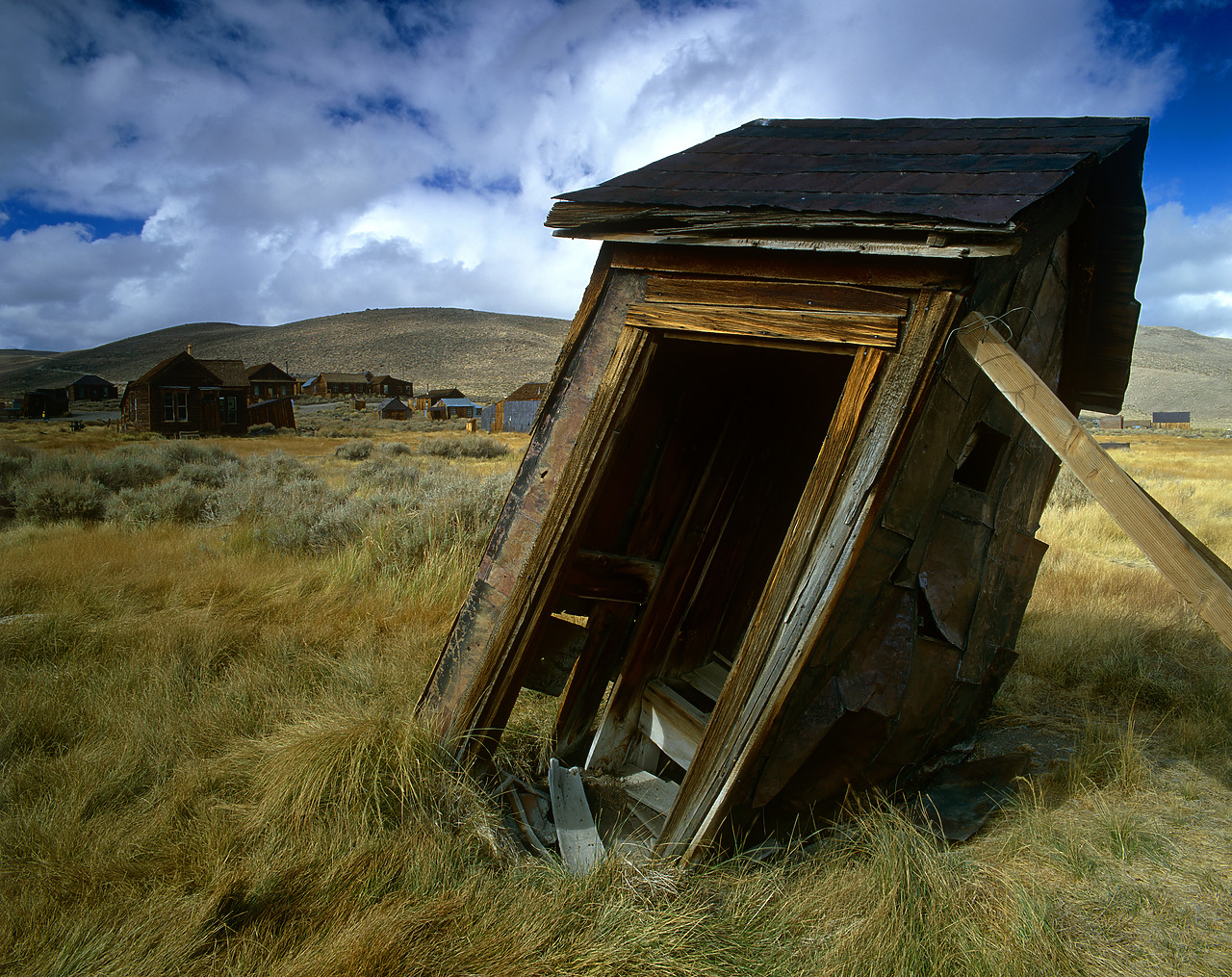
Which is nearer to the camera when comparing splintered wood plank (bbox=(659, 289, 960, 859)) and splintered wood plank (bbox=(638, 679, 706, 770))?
splintered wood plank (bbox=(659, 289, 960, 859))

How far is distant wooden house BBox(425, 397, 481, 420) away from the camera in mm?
47375

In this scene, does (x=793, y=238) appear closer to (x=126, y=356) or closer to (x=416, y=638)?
(x=416, y=638)

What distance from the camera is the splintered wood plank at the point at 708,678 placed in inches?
155

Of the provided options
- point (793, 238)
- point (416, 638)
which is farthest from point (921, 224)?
point (416, 638)

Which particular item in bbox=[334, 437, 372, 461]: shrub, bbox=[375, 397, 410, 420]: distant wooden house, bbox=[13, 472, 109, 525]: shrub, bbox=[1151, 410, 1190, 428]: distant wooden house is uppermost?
bbox=[1151, 410, 1190, 428]: distant wooden house

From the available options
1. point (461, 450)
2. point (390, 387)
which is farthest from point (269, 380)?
point (461, 450)

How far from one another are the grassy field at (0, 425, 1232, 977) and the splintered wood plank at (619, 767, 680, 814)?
53cm

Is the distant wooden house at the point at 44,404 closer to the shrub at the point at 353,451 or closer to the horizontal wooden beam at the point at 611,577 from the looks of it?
the shrub at the point at 353,451

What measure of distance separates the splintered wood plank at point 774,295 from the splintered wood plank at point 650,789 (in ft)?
7.64

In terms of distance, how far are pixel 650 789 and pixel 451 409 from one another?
47318 mm

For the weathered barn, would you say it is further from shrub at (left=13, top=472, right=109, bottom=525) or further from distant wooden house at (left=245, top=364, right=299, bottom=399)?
shrub at (left=13, top=472, right=109, bottom=525)

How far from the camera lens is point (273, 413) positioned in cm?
3550

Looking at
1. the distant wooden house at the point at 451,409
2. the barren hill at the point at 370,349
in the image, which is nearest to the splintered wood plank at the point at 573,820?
the distant wooden house at the point at 451,409

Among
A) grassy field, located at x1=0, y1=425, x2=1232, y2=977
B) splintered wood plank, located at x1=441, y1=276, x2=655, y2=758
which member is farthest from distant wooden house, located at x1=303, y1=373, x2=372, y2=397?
splintered wood plank, located at x1=441, y1=276, x2=655, y2=758
